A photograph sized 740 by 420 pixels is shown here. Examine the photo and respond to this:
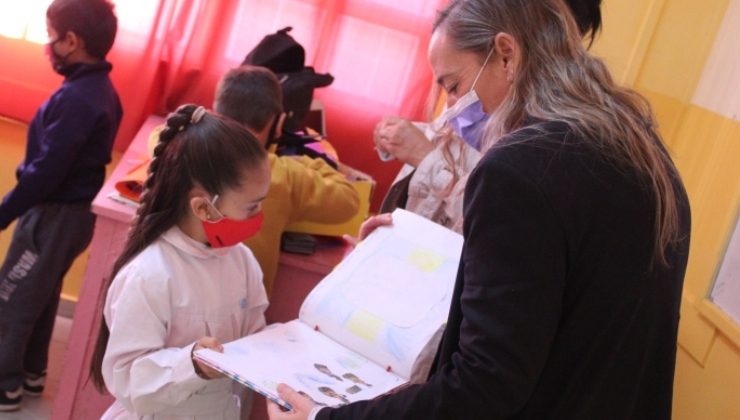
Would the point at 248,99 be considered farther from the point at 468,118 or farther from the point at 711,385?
Answer: the point at 711,385

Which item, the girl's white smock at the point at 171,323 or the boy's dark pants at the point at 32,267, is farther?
the boy's dark pants at the point at 32,267

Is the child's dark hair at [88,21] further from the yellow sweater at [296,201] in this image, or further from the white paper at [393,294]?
the white paper at [393,294]

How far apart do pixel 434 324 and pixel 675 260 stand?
46cm

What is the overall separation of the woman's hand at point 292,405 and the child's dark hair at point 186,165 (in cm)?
54

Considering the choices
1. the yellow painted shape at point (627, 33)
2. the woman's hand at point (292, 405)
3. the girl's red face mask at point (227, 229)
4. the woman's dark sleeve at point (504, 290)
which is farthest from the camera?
the yellow painted shape at point (627, 33)

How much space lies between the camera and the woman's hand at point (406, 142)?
208 centimetres

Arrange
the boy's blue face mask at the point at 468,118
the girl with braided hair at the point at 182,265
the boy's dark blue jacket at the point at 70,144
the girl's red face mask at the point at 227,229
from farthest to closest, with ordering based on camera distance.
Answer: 1. the boy's dark blue jacket at the point at 70,144
2. the girl's red face mask at the point at 227,229
3. the girl with braided hair at the point at 182,265
4. the boy's blue face mask at the point at 468,118

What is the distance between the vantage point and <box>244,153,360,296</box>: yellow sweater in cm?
216

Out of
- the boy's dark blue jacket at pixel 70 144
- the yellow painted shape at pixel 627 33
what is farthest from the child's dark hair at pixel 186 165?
the yellow painted shape at pixel 627 33

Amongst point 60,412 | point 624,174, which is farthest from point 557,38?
point 60,412

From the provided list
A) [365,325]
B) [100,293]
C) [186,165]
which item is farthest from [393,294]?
[100,293]

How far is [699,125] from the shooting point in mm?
2205

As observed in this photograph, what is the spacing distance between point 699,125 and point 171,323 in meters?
1.39

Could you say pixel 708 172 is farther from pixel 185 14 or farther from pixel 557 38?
pixel 185 14
